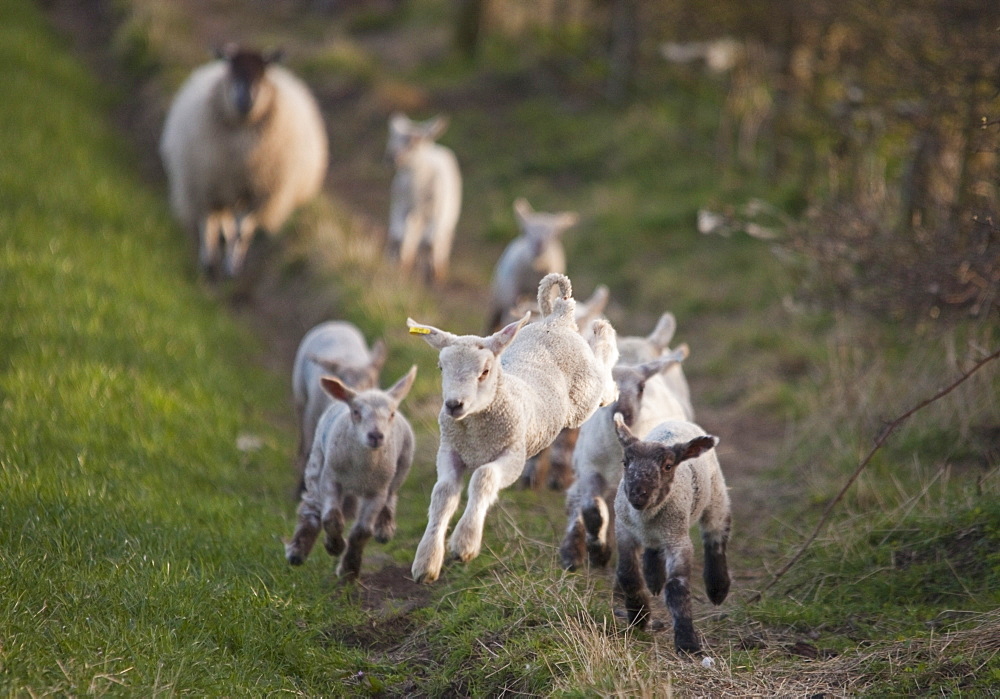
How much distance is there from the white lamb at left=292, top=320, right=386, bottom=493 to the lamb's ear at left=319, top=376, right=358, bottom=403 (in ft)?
2.98

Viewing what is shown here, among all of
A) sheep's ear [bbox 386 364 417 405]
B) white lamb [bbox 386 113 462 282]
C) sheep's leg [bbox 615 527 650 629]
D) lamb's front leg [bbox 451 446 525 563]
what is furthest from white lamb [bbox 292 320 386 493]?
white lamb [bbox 386 113 462 282]

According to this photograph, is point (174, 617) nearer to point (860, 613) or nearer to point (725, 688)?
point (725, 688)

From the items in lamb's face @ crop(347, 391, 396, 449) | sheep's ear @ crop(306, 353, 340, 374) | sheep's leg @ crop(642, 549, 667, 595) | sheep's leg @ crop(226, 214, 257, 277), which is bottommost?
sheep's leg @ crop(226, 214, 257, 277)

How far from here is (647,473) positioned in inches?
184

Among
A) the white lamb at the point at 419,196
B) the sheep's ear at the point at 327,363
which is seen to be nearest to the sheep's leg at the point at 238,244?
the white lamb at the point at 419,196

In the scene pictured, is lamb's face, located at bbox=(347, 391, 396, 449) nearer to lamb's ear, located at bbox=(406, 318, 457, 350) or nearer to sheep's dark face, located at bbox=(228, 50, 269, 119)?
lamb's ear, located at bbox=(406, 318, 457, 350)

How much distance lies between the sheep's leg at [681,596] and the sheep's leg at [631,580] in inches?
6.7

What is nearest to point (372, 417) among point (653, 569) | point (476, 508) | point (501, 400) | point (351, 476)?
point (351, 476)

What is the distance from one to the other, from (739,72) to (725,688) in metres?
11.4

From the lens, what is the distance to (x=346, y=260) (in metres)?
11.3

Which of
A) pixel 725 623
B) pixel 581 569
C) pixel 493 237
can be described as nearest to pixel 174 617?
pixel 581 569

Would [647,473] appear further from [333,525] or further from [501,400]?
[333,525]

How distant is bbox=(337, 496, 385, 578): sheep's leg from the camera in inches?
214

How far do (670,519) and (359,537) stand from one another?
1569 mm
